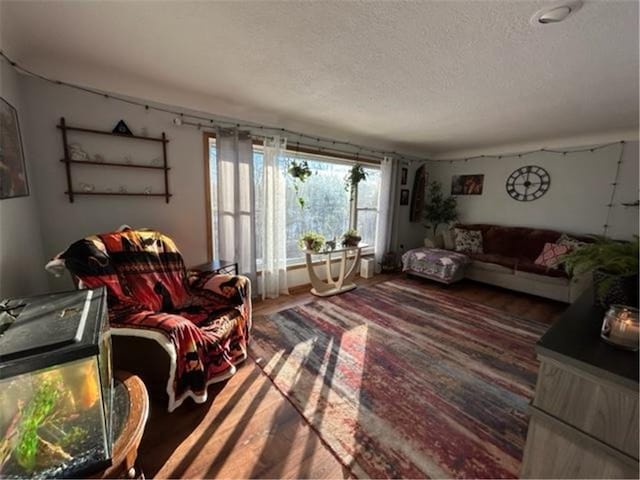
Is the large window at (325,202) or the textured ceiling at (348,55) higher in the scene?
the textured ceiling at (348,55)

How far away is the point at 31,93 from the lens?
190 centimetres

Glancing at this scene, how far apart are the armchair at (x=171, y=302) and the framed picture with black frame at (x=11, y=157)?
0.44 meters

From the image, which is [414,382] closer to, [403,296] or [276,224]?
[403,296]

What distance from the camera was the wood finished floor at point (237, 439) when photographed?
127 cm

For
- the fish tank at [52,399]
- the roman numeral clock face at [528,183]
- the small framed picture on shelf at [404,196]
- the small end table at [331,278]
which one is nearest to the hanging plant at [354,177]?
the small end table at [331,278]

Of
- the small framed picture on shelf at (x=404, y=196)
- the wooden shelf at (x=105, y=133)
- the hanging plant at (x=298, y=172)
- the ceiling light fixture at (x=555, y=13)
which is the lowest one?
the small framed picture on shelf at (x=404, y=196)

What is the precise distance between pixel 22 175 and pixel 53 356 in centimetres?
173

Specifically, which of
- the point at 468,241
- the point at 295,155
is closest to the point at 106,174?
the point at 295,155

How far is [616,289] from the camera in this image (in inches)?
40.9

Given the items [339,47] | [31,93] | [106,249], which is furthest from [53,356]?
[31,93]

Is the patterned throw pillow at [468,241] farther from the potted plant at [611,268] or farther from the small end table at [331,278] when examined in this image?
the potted plant at [611,268]

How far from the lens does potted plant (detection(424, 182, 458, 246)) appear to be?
4953 millimetres

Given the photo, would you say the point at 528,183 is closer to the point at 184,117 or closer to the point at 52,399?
the point at 184,117

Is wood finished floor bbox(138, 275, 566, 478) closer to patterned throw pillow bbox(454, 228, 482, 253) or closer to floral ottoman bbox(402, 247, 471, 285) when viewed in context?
floral ottoman bbox(402, 247, 471, 285)
